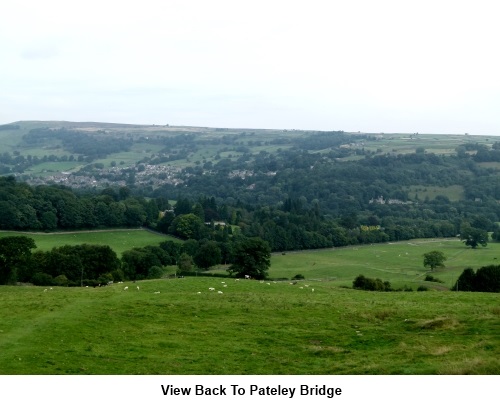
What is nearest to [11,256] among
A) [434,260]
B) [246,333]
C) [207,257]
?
[246,333]

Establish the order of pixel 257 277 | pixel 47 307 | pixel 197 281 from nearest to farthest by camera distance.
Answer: pixel 47 307 < pixel 197 281 < pixel 257 277

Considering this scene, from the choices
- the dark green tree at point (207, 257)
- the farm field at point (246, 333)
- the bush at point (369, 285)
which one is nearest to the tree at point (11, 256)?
the farm field at point (246, 333)

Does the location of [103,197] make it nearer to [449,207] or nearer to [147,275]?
[147,275]

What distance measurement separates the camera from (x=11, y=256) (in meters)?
51.9

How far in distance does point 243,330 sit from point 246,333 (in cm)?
64

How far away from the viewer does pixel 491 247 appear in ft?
391

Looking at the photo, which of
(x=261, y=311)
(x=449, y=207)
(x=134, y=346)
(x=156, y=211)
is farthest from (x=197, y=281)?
(x=449, y=207)

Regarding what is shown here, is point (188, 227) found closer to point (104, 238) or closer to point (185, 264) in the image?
point (104, 238)

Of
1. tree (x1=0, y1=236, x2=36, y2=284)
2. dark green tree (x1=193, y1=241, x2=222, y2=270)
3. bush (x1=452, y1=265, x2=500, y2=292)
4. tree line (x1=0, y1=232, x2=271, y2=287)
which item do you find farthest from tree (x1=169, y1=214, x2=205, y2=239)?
bush (x1=452, y1=265, x2=500, y2=292)

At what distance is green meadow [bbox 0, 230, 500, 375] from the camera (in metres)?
22.4

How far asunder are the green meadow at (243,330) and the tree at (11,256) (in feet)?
24.6

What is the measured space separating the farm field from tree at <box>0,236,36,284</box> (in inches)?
477

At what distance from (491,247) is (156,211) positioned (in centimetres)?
6591

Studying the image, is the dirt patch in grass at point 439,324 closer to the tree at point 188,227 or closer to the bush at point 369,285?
the bush at point 369,285
